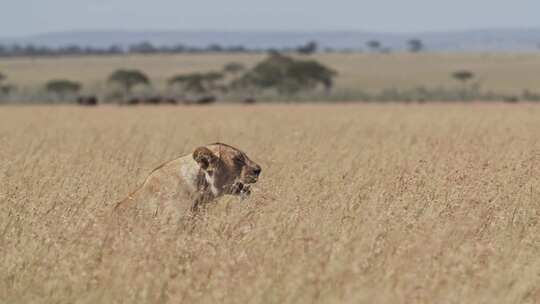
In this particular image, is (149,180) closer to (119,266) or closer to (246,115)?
(119,266)

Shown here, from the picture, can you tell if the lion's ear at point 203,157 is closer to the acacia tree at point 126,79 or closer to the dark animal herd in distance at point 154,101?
the dark animal herd in distance at point 154,101

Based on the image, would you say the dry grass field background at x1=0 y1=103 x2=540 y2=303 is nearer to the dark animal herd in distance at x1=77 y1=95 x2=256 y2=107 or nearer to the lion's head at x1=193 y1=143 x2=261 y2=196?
the lion's head at x1=193 y1=143 x2=261 y2=196

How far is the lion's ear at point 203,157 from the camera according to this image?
24.0ft

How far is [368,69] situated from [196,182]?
113210 mm

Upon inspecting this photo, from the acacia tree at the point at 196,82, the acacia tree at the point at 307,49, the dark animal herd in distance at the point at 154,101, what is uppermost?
the dark animal herd in distance at the point at 154,101

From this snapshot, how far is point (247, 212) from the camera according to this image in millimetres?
7145

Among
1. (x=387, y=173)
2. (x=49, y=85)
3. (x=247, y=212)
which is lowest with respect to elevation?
(x=49, y=85)

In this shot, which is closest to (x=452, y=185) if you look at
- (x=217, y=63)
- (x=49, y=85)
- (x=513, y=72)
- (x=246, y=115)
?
(x=246, y=115)

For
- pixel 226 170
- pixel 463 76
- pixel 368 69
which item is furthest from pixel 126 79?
pixel 226 170

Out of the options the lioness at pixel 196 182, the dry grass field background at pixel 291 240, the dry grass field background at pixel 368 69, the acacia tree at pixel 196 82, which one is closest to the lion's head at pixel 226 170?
the lioness at pixel 196 182

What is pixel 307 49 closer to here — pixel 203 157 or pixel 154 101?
pixel 154 101

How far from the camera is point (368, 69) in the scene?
11975 cm

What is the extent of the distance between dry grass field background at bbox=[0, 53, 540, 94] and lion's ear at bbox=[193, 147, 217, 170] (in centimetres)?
7690

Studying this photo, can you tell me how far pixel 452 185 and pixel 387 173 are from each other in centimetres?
215
